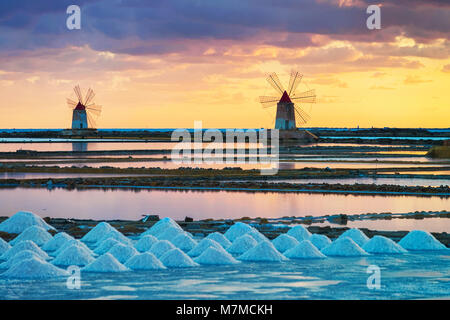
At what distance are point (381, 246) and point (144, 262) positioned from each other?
3668 millimetres

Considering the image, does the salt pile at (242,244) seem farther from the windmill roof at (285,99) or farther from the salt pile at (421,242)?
the windmill roof at (285,99)

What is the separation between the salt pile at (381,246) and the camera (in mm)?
11570

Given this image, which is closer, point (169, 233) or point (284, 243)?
point (284, 243)

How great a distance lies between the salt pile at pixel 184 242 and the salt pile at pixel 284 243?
49.8 inches

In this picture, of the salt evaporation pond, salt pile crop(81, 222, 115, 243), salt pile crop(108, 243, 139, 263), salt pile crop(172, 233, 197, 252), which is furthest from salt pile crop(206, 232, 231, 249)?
the salt evaporation pond

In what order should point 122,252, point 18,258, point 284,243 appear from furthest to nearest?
point 284,243
point 122,252
point 18,258

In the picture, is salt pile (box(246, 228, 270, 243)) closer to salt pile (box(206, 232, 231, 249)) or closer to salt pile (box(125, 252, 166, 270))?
salt pile (box(206, 232, 231, 249))

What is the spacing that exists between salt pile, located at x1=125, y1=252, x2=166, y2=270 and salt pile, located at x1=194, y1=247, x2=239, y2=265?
64cm

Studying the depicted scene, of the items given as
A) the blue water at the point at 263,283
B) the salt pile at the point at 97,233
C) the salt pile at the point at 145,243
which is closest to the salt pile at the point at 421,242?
the blue water at the point at 263,283

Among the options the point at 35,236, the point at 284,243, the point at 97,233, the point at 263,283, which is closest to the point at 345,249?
the point at 284,243

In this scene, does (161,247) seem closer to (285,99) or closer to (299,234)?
(299,234)

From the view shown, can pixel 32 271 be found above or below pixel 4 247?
below

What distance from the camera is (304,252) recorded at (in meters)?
11.2

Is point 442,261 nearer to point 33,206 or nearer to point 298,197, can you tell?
point 298,197
